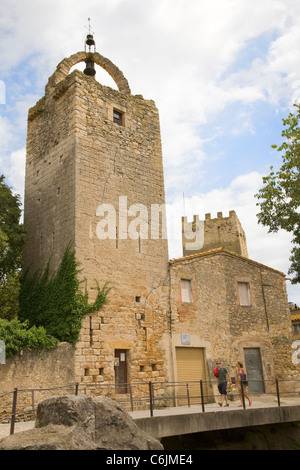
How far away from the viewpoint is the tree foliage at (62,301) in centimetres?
1227

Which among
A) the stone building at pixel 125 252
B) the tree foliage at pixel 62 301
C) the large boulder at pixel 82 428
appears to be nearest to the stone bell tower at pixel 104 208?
the stone building at pixel 125 252

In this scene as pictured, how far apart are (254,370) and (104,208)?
29.1 feet

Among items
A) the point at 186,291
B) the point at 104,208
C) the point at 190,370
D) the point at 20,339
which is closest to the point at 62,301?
the point at 20,339

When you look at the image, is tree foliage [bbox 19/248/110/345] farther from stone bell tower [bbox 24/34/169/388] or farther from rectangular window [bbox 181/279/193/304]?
rectangular window [bbox 181/279/193/304]

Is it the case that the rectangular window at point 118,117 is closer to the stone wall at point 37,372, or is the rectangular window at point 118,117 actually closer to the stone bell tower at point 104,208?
the stone bell tower at point 104,208

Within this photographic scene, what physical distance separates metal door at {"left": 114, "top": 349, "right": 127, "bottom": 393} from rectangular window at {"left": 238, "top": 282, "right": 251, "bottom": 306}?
21.4 feet

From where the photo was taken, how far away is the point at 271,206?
50.7 ft

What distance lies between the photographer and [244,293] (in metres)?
18.0

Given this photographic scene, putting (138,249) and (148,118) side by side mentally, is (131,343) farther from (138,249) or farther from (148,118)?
(148,118)

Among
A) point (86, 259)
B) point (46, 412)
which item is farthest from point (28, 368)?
point (46, 412)

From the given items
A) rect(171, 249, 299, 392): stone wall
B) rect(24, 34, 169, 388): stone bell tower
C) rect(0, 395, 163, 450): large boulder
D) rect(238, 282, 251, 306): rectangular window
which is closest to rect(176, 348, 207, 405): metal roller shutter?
rect(171, 249, 299, 392): stone wall

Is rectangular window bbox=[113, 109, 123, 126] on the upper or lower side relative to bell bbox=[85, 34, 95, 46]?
lower

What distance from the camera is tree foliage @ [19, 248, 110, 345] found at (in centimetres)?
1227

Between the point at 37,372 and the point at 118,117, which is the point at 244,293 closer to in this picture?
the point at 118,117
